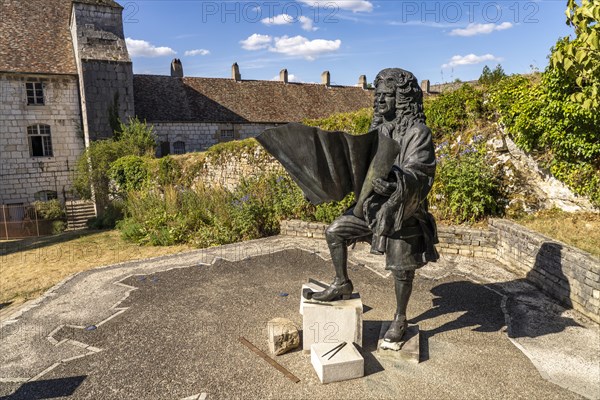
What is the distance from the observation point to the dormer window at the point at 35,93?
65.1 ft

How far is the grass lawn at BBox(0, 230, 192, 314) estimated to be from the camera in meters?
7.30

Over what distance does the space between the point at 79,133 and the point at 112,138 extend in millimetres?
3169

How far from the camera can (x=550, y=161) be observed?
7.48m

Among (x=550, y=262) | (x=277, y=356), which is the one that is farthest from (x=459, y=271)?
(x=277, y=356)

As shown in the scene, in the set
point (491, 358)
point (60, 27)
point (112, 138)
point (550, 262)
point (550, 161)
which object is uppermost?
point (60, 27)

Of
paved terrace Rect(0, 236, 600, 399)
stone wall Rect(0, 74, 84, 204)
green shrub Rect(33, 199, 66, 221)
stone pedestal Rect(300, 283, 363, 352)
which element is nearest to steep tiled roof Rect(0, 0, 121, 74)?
stone wall Rect(0, 74, 84, 204)

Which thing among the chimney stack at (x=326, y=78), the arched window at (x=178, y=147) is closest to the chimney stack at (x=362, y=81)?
the chimney stack at (x=326, y=78)

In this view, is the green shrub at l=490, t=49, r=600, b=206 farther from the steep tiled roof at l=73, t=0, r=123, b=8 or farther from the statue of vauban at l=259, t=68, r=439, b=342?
the steep tiled roof at l=73, t=0, r=123, b=8

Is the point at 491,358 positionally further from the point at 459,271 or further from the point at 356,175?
the point at 459,271

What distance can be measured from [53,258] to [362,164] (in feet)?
32.4

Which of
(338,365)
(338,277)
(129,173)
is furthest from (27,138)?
(338,365)

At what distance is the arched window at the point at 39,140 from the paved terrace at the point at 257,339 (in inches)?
712

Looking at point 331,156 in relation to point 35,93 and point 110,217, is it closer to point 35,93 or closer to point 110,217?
→ point 110,217

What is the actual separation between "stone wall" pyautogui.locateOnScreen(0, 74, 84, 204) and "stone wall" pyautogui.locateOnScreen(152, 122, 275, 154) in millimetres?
4525
